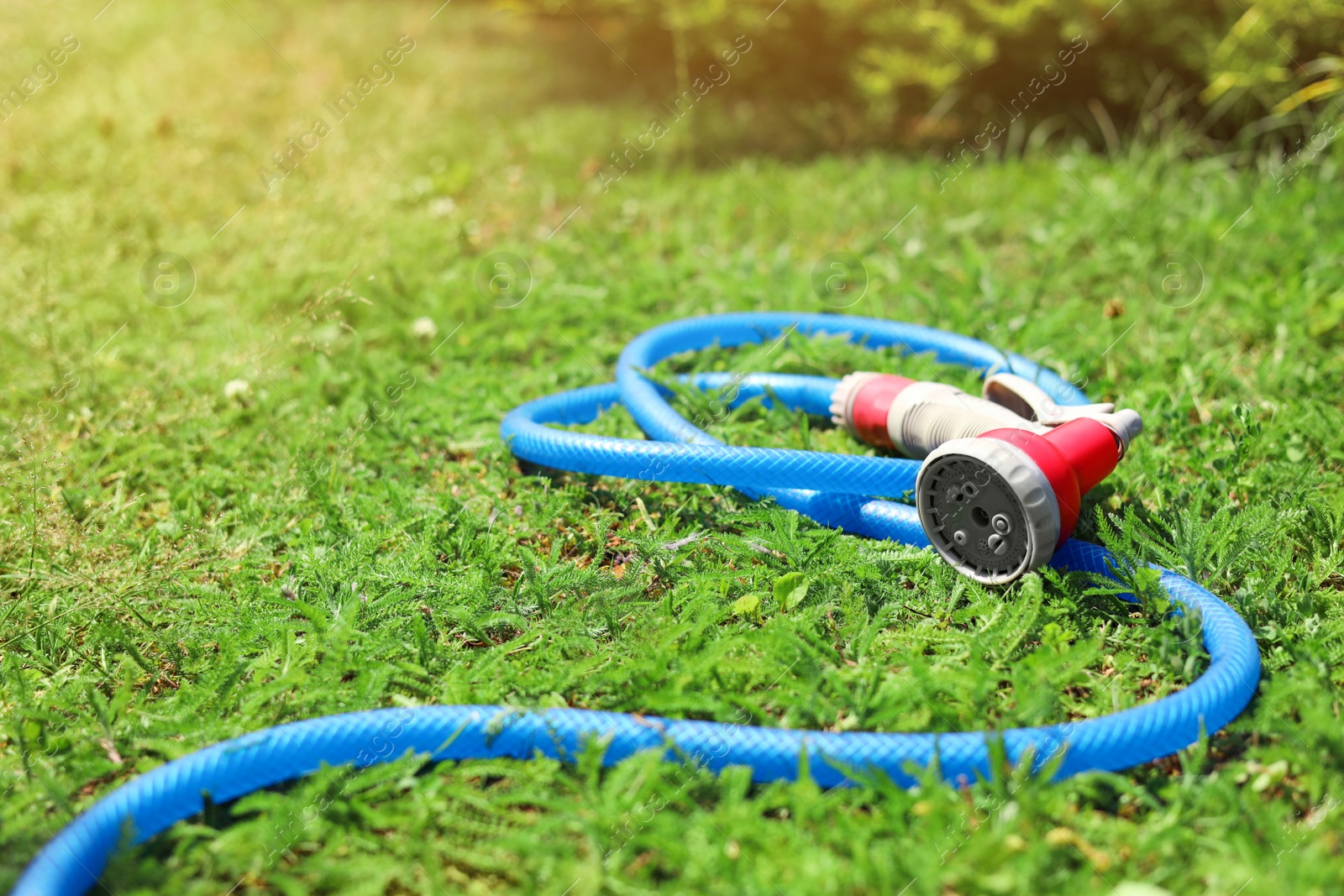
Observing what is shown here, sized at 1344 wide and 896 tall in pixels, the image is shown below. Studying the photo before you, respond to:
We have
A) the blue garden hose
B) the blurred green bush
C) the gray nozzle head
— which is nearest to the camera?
the blue garden hose

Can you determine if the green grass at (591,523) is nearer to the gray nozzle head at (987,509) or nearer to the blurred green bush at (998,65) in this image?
the gray nozzle head at (987,509)

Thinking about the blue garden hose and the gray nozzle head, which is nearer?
the blue garden hose

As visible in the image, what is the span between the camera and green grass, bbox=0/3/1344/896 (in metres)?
1.84

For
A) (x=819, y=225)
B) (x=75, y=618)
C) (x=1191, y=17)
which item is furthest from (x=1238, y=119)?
(x=75, y=618)

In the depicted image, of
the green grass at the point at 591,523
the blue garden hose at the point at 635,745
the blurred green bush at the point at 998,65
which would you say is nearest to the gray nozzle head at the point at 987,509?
the green grass at the point at 591,523

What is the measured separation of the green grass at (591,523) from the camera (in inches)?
72.3

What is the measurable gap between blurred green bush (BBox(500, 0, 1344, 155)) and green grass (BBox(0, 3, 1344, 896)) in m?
0.51

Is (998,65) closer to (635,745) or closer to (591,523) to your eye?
(591,523)

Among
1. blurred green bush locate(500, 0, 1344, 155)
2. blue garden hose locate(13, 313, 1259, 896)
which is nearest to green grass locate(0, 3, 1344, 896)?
blue garden hose locate(13, 313, 1259, 896)

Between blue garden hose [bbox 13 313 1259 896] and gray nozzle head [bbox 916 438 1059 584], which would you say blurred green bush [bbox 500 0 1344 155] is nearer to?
gray nozzle head [bbox 916 438 1059 584]

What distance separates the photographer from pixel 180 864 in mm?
1814

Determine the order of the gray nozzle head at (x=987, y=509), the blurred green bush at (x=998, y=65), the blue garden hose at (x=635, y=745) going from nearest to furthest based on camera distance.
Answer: the blue garden hose at (x=635, y=745), the gray nozzle head at (x=987, y=509), the blurred green bush at (x=998, y=65)

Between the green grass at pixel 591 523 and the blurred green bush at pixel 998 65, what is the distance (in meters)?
0.51

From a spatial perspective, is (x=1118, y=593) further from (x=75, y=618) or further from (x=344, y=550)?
(x=75, y=618)
